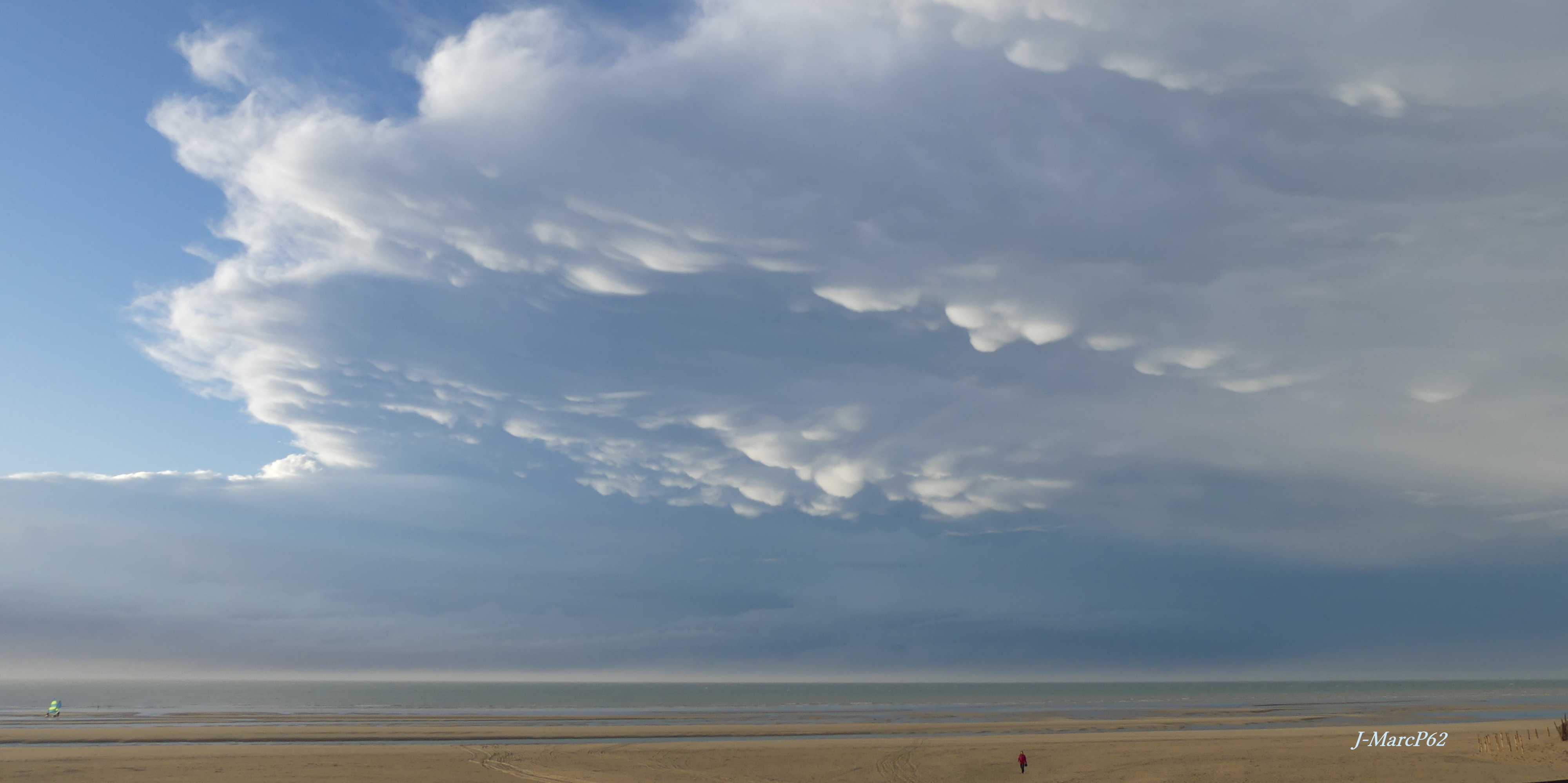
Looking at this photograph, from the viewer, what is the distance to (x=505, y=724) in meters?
83.9

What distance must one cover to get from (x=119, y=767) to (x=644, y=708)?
3361 inches

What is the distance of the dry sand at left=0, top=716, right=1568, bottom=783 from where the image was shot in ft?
146

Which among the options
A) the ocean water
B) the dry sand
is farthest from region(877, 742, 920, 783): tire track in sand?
the ocean water

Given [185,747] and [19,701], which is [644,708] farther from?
[19,701]

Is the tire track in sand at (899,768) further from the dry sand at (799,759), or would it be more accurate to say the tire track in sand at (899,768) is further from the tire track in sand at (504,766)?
the tire track in sand at (504,766)

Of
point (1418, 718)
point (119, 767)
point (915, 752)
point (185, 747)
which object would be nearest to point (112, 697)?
point (185, 747)

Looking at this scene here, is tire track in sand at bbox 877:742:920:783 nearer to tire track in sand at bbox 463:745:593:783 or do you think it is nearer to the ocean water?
tire track in sand at bbox 463:745:593:783

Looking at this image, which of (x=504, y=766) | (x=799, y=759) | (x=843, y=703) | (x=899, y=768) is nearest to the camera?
(x=899, y=768)

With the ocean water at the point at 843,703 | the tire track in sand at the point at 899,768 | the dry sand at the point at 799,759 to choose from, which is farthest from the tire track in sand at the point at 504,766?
the ocean water at the point at 843,703

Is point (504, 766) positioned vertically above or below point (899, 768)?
above

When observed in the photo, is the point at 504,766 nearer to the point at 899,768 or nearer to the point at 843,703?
the point at 899,768

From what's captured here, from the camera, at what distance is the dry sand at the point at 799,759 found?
146 feet

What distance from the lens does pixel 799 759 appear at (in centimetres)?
5197

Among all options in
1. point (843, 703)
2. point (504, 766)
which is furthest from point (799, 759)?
point (843, 703)
